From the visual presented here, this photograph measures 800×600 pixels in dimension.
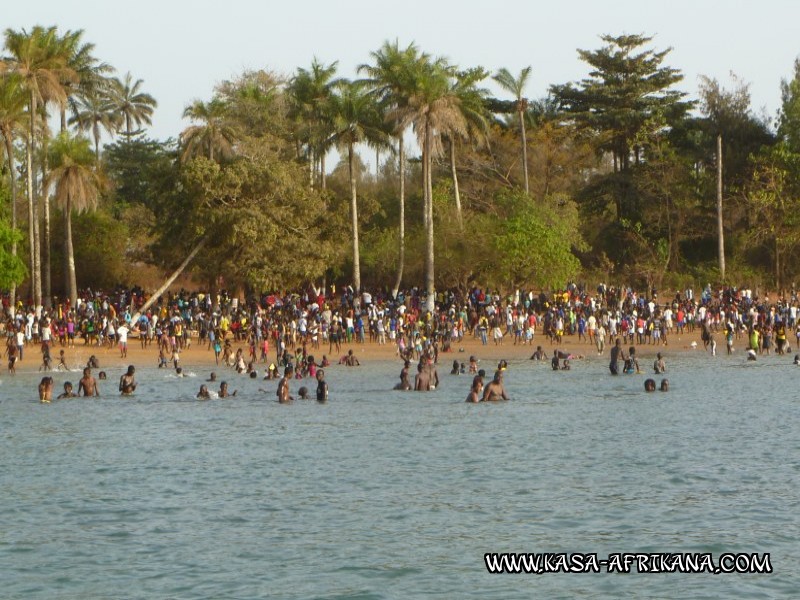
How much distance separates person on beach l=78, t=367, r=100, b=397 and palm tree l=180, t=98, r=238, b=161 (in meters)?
21.9

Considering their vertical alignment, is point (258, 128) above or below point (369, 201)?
above

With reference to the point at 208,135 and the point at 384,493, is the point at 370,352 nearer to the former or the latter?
the point at 208,135

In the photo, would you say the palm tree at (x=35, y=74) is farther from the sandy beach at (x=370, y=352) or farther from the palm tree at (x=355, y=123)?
the palm tree at (x=355, y=123)

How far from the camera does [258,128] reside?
68625mm

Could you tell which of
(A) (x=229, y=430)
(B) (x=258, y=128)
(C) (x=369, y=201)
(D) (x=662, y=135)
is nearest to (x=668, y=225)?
(D) (x=662, y=135)

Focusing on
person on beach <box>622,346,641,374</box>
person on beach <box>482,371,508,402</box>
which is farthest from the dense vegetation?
person on beach <box>482,371,508,402</box>

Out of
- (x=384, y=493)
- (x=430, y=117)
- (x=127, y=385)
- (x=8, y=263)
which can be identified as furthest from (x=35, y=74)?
(x=384, y=493)

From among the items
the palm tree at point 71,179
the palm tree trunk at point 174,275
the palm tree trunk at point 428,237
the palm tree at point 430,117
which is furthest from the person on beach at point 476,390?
the palm tree at point 71,179

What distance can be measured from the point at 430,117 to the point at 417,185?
63.1ft

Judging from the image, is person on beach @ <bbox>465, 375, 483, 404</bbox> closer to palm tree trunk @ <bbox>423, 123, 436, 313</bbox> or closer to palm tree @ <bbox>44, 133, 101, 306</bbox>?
palm tree trunk @ <bbox>423, 123, 436, 313</bbox>

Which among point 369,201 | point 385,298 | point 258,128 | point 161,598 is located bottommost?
point 161,598

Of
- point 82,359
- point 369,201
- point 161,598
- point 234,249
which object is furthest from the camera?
point 369,201

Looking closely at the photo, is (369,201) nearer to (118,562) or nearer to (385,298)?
(385,298)

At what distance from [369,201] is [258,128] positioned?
27.8ft
